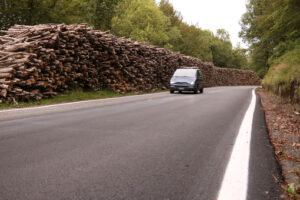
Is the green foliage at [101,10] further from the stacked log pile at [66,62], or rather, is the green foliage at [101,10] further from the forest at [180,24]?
the stacked log pile at [66,62]

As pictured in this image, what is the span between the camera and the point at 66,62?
11523 mm

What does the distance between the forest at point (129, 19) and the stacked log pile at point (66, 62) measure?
22.9 feet

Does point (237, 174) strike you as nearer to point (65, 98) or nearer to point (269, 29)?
point (65, 98)

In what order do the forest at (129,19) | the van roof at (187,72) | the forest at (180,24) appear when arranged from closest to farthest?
the forest at (180,24), the van roof at (187,72), the forest at (129,19)

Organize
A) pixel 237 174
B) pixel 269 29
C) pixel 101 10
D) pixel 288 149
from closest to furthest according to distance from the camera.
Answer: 1. pixel 237 174
2. pixel 288 149
3. pixel 269 29
4. pixel 101 10

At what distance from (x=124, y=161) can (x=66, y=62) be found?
30.6 feet

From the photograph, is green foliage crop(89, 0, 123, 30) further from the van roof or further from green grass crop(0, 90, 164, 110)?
green grass crop(0, 90, 164, 110)

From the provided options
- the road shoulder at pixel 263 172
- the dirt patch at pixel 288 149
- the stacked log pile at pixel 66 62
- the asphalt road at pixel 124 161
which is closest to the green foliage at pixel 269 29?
the dirt patch at pixel 288 149

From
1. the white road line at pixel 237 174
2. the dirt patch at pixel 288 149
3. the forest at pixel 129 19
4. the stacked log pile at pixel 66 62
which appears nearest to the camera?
the white road line at pixel 237 174

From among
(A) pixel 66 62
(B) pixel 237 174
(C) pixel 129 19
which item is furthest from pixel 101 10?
(B) pixel 237 174

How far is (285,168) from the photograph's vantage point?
3.01 meters

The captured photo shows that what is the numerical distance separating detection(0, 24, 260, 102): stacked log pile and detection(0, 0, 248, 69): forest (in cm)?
699

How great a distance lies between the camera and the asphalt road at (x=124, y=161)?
2.34m

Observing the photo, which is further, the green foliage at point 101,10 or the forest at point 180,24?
the green foliage at point 101,10
